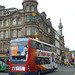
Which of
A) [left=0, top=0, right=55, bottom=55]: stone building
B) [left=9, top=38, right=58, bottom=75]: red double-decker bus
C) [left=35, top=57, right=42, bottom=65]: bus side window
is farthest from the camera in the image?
[left=0, top=0, right=55, bottom=55]: stone building

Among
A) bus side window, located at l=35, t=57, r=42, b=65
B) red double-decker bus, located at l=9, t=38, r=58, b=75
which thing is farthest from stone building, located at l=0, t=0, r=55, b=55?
red double-decker bus, located at l=9, t=38, r=58, b=75

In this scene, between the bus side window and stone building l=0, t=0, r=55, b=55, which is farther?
stone building l=0, t=0, r=55, b=55

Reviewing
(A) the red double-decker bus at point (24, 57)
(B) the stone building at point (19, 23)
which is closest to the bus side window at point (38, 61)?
(A) the red double-decker bus at point (24, 57)

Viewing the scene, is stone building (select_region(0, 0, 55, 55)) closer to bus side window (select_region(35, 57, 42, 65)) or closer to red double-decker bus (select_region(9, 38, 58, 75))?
bus side window (select_region(35, 57, 42, 65))

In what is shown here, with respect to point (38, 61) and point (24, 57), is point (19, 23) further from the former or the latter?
point (24, 57)

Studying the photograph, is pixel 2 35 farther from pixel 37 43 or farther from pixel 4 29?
pixel 37 43

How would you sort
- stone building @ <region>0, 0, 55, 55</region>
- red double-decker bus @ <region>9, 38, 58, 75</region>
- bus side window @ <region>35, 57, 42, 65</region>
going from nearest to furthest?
1. red double-decker bus @ <region>9, 38, 58, 75</region>
2. bus side window @ <region>35, 57, 42, 65</region>
3. stone building @ <region>0, 0, 55, 55</region>

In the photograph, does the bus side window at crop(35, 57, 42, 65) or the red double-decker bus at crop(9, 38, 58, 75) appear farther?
the bus side window at crop(35, 57, 42, 65)

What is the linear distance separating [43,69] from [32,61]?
3797 mm

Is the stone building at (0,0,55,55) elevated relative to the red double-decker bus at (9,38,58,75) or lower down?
elevated

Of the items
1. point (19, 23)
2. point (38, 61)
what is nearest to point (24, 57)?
point (38, 61)

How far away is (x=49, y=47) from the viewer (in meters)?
22.9

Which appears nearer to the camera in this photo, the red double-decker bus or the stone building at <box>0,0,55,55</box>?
the red double-decker bus

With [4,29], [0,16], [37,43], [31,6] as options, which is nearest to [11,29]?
[4,29]
